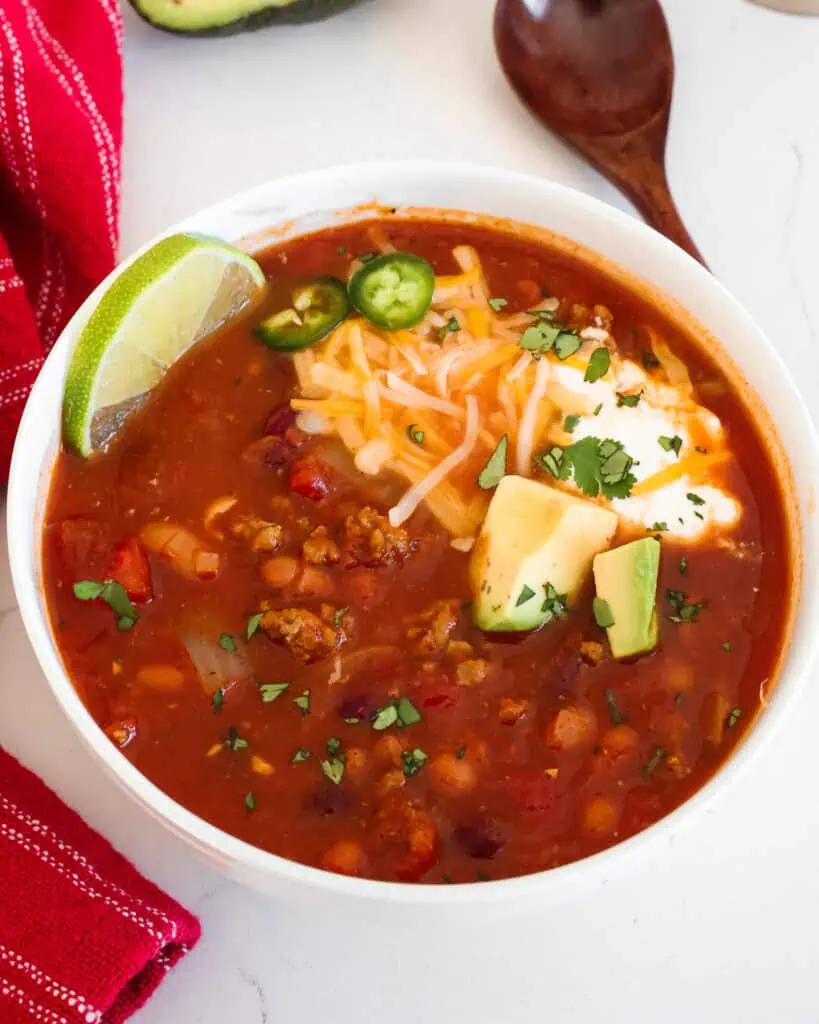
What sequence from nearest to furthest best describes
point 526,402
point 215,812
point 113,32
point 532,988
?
point 215,812 < point 532,988 < point 526,402 < point 113,32

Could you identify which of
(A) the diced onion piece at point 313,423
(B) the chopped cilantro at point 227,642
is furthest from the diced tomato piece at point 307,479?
(B) the chopped cilantro at point 227,642

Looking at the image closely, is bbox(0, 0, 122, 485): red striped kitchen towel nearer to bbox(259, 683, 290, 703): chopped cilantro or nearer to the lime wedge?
the lime wedge

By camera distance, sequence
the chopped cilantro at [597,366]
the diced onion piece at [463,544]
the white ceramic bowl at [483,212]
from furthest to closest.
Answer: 1. the chopped cilantro at [597,366]
2. the diced onion piece at [463,544]
3. the white ceramic bowl at [483,212]

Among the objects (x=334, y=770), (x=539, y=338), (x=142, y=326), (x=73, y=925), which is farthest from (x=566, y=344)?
(x=73, y=925)

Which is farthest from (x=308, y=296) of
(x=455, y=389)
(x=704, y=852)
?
(x=704, y=852)

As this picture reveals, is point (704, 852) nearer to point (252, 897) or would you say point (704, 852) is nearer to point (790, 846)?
point (790, 846)

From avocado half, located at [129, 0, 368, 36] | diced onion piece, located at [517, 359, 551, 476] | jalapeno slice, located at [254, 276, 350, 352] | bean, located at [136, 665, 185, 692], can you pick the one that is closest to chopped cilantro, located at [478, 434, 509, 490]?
diced onion piece, located at [517, 359, 551, 476]

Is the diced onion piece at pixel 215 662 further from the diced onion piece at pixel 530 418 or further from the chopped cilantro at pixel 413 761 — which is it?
the diced onion piece at pixel 530 418
